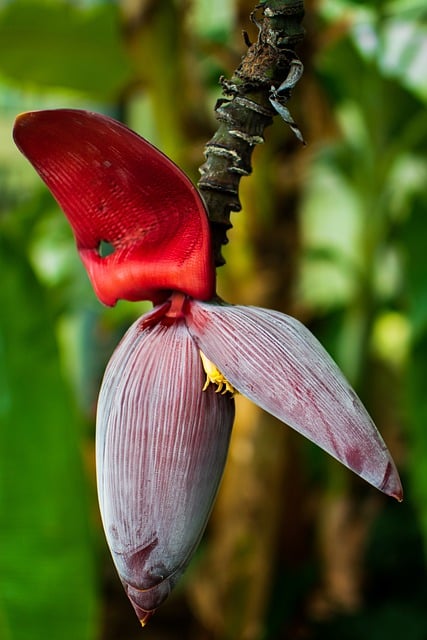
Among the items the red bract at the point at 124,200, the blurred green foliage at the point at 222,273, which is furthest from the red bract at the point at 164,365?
the blurred green foliage at the point at 222,273

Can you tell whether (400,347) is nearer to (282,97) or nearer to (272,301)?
(272,301)

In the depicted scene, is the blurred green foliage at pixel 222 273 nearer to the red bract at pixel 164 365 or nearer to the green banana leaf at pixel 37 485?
the green banana leaf at pixel 37 485

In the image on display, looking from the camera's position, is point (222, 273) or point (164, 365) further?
point (222, 273)

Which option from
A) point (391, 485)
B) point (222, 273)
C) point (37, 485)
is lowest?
point (37, 485)

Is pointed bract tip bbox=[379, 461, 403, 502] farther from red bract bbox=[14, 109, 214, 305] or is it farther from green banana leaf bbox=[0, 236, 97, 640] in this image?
green banana leaf bbox=[0, 236, 97, 640]

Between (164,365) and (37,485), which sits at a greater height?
(164,365)

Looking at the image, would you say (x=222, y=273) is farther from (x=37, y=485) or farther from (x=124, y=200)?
(x=124, y=200)

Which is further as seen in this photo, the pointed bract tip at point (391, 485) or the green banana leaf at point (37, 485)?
the green banana leaf at point (37, 485)

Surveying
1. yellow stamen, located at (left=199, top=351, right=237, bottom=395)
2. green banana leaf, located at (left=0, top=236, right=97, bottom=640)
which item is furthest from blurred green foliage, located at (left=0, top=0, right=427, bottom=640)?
yellow stamen, located at (left=199, top=351, right=237, bottom=395)

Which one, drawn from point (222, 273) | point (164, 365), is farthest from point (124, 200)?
point (222, 273)
